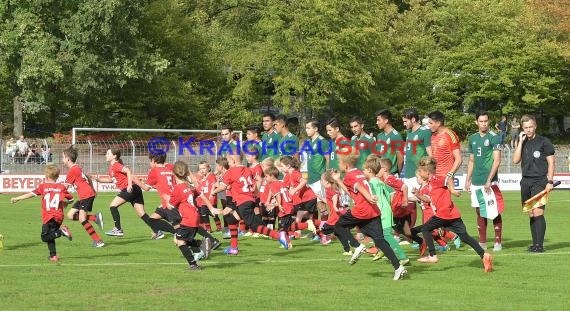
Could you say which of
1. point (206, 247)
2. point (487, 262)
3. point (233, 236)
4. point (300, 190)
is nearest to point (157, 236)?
point (300, 190)

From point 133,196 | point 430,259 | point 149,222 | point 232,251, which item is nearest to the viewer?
point 430,259

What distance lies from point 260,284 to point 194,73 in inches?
1797

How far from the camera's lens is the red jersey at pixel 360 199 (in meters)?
12.3

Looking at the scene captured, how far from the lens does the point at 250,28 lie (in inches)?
2293

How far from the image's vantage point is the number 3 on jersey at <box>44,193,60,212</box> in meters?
14.0

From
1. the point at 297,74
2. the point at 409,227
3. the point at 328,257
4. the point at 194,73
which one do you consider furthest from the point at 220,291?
the point at 194,73

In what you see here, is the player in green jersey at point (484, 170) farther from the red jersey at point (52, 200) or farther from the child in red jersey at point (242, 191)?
Answer: the red jersey at point (52, 200)

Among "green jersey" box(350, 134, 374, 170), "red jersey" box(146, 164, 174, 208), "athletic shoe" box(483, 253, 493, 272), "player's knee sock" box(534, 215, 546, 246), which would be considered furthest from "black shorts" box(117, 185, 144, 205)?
"athletic shoe" box(483, 253, 493, 272)

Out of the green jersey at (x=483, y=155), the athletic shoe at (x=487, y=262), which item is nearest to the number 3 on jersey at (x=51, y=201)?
the athletic shoe at (x=487, y=262)

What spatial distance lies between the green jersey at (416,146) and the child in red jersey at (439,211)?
2.07 m

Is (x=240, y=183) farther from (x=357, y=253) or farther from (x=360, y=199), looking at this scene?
(x=360, y=199)

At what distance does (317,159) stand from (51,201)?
5497mm

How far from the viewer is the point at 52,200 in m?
14.1

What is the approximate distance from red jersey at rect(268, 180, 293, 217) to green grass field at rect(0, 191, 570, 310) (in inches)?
23.1
